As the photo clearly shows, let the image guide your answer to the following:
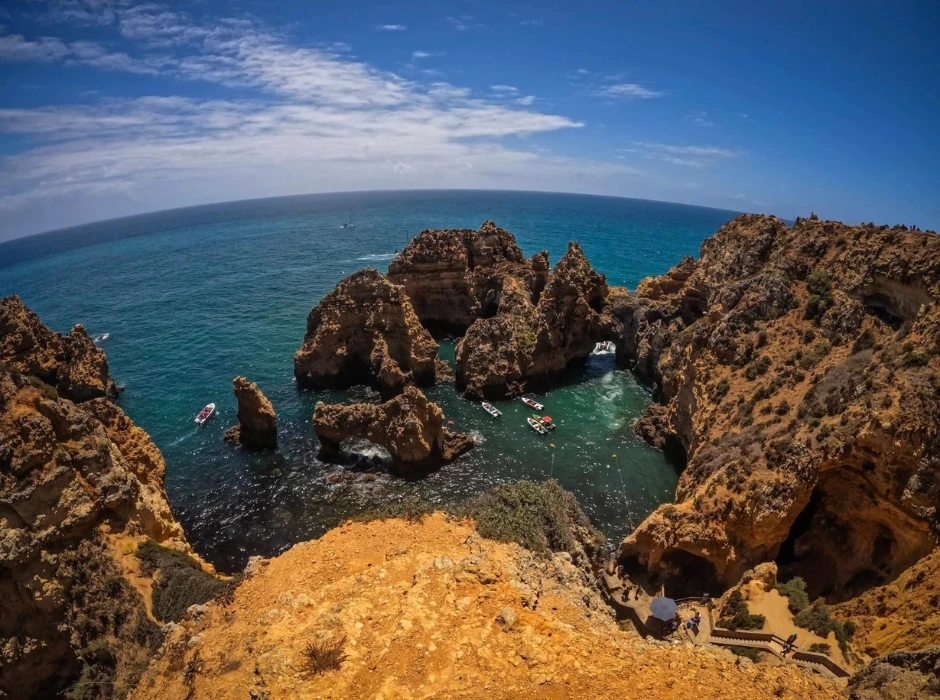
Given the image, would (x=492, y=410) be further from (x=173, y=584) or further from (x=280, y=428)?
(x=173, y=584)

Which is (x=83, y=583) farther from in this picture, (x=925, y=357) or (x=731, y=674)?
(x=925, y=357)

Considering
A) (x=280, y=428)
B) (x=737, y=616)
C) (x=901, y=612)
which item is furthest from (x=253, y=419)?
(x=901, y=612)

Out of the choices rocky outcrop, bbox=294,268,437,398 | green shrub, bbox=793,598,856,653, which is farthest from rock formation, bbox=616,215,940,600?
rocky outcrop, bbox=294,268,437,398

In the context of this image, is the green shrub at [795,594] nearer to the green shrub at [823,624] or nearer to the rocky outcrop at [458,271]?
the green shrub at [823,624]

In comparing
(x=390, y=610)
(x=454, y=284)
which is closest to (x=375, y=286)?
(x=454, y=284)

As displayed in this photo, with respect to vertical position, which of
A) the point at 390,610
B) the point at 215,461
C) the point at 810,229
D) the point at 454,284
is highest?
the point at 810,229

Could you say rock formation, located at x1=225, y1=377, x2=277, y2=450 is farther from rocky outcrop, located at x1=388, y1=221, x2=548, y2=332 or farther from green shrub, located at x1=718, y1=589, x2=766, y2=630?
green shrub, located at x1=718, y1=589, x2=766, y2=630

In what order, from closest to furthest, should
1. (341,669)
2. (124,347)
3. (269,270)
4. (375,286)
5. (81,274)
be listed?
(341,669), (375,286), (124,347), (269,270), (81,274)

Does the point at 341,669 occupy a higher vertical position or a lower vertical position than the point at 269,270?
lower
